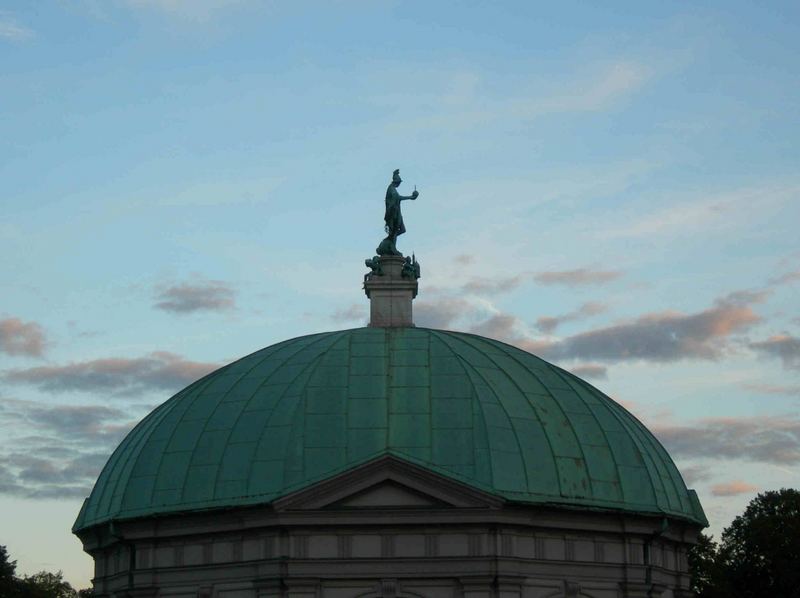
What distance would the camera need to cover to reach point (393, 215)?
77.6 meters

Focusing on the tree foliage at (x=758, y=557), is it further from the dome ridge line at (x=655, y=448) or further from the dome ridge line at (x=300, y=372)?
the dome ridge line at (x=300, y=372)

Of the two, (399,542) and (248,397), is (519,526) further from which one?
(248,397)

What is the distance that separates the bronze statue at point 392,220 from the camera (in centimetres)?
7725

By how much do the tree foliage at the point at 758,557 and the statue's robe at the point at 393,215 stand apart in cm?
3664

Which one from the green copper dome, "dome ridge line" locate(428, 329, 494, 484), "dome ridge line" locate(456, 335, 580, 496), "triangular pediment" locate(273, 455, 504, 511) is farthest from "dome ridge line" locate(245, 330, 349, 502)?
"dome ridge line" locate(456, 335, 580, 496)

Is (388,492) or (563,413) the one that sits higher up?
(563,413)

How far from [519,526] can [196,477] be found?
483 inches

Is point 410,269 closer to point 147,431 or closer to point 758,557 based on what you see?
point 147,431

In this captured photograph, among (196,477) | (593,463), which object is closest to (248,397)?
(196,477)

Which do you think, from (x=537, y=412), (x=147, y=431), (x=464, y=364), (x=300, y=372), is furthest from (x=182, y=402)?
(x=537, y=412)

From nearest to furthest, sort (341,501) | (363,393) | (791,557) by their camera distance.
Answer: (341,501) → (363,393) → (791,557)

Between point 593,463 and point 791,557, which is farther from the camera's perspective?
point 791,557

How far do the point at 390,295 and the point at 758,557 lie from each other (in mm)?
39935

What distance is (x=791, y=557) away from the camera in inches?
4043
